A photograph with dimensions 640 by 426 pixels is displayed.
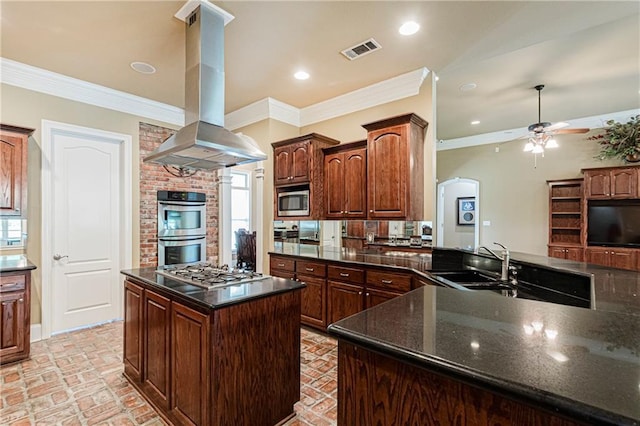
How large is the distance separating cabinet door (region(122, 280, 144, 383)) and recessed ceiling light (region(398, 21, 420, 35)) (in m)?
3.16

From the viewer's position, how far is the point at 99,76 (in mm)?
3691

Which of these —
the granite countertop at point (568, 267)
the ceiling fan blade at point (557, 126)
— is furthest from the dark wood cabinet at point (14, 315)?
the ceiling fan blade at point (557, 126)

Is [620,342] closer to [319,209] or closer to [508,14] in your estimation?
[508,14]

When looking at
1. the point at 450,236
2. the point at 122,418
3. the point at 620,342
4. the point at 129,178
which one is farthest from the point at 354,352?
the point at 450,236

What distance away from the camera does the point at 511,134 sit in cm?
668

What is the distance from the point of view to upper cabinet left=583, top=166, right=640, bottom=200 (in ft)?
17.1

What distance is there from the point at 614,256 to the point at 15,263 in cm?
856

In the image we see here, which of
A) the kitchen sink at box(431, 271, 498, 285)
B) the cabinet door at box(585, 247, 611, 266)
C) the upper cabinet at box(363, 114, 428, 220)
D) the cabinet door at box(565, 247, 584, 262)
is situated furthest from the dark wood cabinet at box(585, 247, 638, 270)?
the kitchen sink at box(431, 271, 498, 285)

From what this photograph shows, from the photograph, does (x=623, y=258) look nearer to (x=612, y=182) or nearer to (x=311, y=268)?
(x=612, y=182)

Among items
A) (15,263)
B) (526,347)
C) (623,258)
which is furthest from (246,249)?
(623,258)

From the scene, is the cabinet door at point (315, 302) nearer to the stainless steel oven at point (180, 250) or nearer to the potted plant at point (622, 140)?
the stainless steel oven at point (180, 250)

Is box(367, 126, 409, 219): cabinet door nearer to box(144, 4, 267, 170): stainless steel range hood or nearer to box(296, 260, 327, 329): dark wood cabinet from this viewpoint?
box(296, 260, 327, 329): dark wood cabinet

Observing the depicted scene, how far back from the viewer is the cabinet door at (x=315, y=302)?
3592 mm

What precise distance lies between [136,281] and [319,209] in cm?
246
